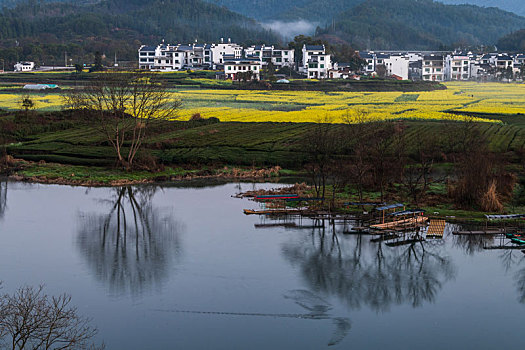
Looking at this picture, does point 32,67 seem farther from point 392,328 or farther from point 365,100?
point 392,328

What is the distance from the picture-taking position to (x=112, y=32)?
162m

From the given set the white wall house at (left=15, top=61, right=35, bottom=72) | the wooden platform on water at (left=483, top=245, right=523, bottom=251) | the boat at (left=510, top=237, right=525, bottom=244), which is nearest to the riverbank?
the wooden platform on water at (left=483, top=245, right=523, bottom=251)

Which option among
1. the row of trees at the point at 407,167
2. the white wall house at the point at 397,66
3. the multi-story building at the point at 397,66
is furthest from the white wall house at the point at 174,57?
the row of trees at the point at 407,167

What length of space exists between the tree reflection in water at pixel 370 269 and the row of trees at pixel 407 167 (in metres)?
4.77

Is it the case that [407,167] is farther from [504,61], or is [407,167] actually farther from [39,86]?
[504,61]

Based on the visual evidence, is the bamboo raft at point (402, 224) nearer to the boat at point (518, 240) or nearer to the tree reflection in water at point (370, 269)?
the tree reflection in water at point (370, 269)

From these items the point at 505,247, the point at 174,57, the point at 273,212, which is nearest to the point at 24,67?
the point at 174,57

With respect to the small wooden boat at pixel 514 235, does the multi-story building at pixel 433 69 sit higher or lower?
higher

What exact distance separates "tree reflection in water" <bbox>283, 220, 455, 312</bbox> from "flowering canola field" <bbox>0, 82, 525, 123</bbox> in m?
23.9

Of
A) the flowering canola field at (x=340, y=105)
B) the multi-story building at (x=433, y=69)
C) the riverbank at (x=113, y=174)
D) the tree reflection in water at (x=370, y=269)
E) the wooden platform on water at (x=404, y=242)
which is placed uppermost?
the multi-story building at (x=433, y=69)

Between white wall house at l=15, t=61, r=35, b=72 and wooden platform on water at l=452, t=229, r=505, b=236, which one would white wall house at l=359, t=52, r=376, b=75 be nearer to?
white wall house at l=15, t=61, r=35, b=72

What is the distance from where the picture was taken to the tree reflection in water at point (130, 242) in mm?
21734

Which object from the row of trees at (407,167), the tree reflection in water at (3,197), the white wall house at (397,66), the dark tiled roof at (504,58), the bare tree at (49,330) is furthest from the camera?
the dark tiled roof at (504,58)

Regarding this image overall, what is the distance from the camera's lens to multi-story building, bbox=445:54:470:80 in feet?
409
